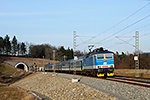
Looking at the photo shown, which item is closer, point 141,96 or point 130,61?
point 141,96

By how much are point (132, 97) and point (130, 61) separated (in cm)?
6123

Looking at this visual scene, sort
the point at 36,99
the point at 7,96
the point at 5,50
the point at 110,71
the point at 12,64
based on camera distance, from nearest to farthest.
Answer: the point at 36,99 < the point at 110,71 < the point at 7,96 < the point at 12,64 < the point at 5,50

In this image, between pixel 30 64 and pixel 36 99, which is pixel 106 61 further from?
pixel 30 64

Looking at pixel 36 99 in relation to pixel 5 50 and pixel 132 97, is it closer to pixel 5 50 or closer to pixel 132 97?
pixel 132 97

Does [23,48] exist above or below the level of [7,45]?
below

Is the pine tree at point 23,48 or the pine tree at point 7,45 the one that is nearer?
the pine tree at point 7,45

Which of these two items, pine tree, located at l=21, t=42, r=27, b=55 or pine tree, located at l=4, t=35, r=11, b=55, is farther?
pine tree, located at l=21, t=42, r=27, b=55

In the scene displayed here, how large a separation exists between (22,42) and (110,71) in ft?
430

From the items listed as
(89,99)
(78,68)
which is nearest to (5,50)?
(78,68)

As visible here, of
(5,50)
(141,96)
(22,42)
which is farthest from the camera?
(22,42)

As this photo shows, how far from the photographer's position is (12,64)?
105875 mm

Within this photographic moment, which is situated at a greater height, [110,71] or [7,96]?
[110,71]

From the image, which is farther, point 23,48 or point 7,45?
point 23,48

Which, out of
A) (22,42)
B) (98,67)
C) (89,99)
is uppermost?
(22,42)
